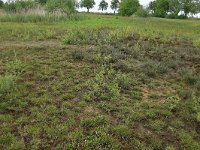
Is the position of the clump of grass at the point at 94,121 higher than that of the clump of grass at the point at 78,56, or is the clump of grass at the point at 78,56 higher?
the clump of grass at the point at 78,56

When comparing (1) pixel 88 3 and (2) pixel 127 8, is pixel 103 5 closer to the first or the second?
(1) pixel 88 3

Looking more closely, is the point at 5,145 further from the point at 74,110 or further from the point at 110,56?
the point at 110,56

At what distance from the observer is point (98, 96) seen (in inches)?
281

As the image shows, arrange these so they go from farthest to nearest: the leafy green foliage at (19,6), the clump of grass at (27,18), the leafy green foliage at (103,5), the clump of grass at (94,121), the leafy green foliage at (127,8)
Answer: the leafy green foliage at (103,5), the leafy green foliage at (127,8), the leafy green foliage at (19,6), the clump of grass at (27,18), the clump of grass at (94,121)

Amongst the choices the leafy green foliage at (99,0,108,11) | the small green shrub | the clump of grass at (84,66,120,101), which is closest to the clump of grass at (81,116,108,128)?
the clump of grass at (84,66,120,101)

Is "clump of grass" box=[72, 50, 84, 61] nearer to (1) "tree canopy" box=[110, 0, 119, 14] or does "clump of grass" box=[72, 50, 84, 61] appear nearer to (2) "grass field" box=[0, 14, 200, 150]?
(2) "grass field" box=[0, 14, 200, 150]

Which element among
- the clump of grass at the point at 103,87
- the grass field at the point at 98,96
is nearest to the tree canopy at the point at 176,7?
the grass field at the point at 98,96

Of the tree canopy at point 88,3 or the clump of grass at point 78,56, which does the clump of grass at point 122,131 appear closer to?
the clump of grass at point 78,56

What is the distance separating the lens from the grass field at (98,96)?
221 inches

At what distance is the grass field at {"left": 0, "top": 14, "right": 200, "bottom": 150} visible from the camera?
18.5 ft

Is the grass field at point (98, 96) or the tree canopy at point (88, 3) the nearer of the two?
the grass field at point (98, 96)

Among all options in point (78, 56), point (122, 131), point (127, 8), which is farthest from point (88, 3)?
point (122, 131)

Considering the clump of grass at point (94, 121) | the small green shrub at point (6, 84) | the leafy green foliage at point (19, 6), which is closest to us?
the clump of grass at point (94, 121)

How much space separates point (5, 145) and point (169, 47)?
845 cm
